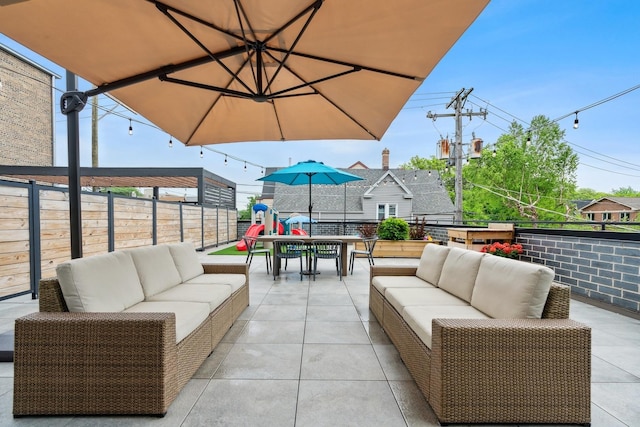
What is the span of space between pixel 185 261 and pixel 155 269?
57 cm

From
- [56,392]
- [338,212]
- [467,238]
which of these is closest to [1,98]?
[338,212]

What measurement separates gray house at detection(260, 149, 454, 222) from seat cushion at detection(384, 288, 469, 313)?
14248mm

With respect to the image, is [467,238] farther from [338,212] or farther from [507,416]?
[338,212]

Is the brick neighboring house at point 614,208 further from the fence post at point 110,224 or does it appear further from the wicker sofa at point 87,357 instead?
the wicker sofa at point 87,357

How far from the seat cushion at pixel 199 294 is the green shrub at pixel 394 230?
601cm

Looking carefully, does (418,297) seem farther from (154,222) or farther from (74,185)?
(154,222)

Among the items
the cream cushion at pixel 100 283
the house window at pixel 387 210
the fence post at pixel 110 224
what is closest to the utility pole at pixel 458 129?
the house window at pixel 387 210

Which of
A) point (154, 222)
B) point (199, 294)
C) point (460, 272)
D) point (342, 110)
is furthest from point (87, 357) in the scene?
point (154, 222)

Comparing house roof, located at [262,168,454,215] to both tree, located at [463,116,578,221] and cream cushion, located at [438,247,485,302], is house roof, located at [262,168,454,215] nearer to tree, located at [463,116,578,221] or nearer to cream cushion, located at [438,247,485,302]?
tree, located at [463,116,578,221]

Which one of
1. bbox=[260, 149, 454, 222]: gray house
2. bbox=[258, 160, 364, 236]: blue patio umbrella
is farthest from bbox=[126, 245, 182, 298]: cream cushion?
bbox=[260, 149, 454, 222]: gray house

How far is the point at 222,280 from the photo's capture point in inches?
130

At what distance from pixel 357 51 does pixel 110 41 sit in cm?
191

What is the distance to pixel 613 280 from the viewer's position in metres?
3.77

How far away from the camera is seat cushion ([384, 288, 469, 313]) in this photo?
2549mm
